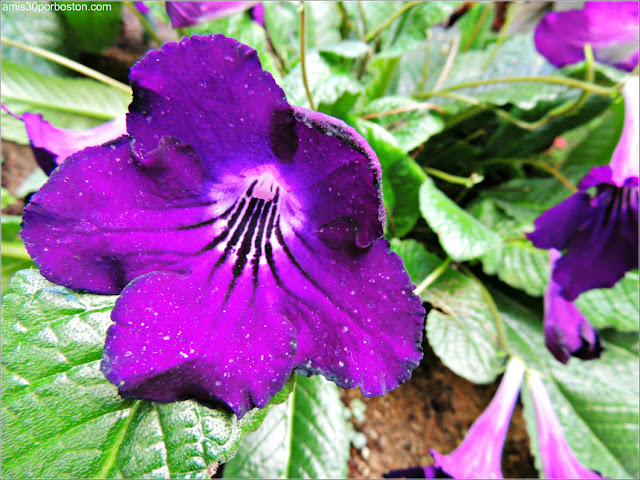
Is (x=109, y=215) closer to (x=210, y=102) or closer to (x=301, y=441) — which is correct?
(x=210, y=102)

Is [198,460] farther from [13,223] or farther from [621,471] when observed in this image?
[621,471]

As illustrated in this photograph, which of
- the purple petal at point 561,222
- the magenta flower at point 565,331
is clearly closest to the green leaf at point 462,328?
the magenta flower at point 565,331

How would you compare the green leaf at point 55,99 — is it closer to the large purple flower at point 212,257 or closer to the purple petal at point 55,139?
the purple petal at point 55,139

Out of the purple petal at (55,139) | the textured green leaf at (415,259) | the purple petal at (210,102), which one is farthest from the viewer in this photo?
the textured green leaf at (415,259)

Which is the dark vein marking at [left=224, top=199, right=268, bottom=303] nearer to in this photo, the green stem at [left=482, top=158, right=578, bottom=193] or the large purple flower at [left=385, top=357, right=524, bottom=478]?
the large purple flower at [left=385, top=357, right=524, bottom=478]

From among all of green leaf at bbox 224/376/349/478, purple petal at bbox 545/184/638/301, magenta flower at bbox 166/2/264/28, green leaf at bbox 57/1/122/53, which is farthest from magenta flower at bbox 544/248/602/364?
green leaf at bbox 57/1/122/53

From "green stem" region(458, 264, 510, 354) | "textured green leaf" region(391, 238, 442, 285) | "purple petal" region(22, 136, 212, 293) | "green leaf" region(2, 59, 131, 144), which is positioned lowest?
"green stem" region(458, 264, 510, 354)
